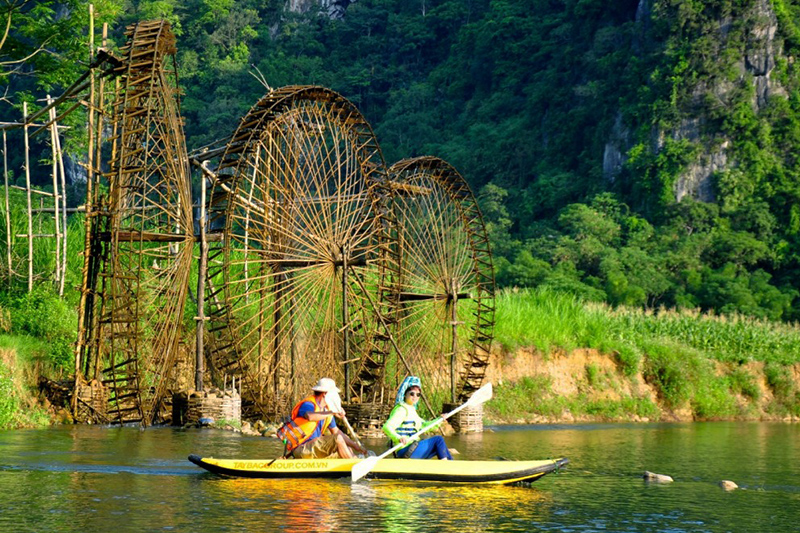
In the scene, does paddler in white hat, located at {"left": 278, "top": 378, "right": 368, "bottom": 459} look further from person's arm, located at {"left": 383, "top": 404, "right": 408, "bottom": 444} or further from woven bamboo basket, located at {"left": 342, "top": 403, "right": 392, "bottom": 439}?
woven bamboo basket, located at {"left": 342, "top": 403, "right": 392, "bottom": 439}

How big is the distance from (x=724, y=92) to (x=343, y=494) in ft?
174

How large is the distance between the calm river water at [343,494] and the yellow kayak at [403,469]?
16cm

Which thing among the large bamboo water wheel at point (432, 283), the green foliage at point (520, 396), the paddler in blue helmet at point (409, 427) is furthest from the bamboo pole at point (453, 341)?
the paddler in blue helmet at point (409, 427)

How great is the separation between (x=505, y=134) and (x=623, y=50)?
29.5ft

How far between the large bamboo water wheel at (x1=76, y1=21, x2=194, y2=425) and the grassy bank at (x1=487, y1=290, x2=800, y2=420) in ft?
37.3

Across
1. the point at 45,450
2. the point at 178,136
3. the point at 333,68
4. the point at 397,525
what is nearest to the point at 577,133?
the point at 333,68

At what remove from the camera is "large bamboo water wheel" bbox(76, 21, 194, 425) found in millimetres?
24562

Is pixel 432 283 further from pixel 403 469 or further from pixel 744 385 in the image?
pixel 744 385

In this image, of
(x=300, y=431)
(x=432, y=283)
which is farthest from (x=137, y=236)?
(x=300, y=431)

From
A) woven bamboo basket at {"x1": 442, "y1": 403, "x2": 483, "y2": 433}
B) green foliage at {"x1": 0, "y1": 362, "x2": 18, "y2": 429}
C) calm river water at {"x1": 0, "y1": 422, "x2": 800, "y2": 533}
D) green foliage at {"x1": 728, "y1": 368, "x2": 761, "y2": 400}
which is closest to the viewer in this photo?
calm river water at {"x1": 0, "y1": 422, "x2": 800, "y2": 533}

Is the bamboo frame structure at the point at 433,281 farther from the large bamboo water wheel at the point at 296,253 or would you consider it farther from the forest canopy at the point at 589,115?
the forest canopy at the point at 589,115

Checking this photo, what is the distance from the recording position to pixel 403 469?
55.8ft

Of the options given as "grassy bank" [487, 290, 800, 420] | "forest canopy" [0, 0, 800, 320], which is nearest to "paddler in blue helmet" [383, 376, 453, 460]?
"grassy bank" [487, 290, 800, 420]

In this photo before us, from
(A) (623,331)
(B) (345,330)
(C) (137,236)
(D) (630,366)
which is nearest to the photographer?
(C) (137,236)
